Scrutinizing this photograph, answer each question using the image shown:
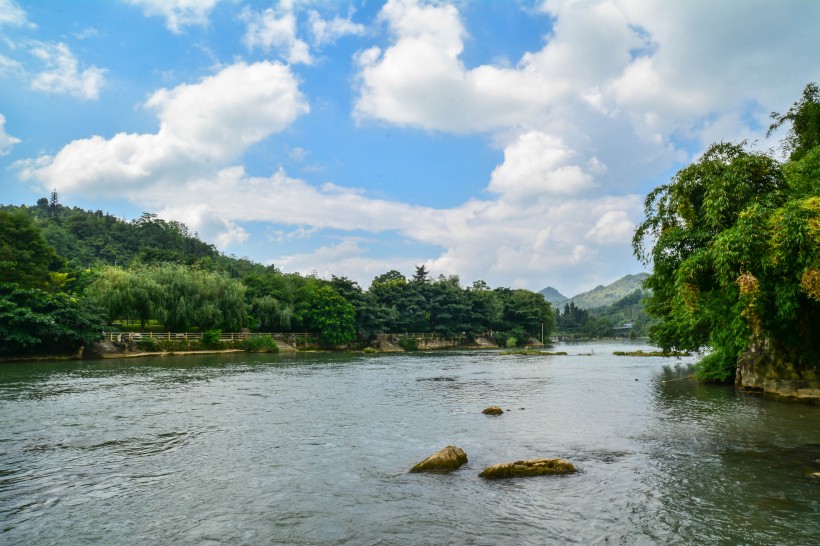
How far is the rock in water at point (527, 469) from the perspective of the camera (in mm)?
11773

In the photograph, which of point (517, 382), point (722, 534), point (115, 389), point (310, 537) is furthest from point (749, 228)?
point (115, 389)

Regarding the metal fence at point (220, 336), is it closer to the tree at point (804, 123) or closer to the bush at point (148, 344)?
the bush at point (148, 344)

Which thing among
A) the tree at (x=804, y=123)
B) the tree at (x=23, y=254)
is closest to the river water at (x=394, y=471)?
the tree at (x=804, y=123)

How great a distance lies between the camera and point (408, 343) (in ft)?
312

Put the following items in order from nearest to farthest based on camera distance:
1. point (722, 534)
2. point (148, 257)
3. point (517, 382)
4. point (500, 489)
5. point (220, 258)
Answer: point (722, 534) → point (500, 489) → point (517, 382) → point (148, 257) → point (220, 258)

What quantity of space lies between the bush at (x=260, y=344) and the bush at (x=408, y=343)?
89.9 ft

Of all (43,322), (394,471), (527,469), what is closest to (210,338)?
(43,322)

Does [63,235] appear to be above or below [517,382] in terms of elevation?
above

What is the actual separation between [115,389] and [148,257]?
9203cm

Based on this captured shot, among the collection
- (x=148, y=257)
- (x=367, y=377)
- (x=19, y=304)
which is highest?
(x=148, y=257)

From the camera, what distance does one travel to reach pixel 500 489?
10922mm

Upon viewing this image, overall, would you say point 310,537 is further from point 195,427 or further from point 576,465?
point 195,427

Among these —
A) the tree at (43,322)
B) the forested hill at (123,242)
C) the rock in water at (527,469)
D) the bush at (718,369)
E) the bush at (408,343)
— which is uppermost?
the forested hill at (123,242)

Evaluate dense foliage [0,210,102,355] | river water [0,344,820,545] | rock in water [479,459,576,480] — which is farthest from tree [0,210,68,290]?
rock in water [479,459,576,480]
